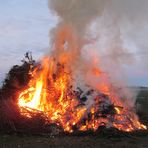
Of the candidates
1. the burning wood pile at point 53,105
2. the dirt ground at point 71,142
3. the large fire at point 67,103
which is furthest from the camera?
the large fire at point 67,103

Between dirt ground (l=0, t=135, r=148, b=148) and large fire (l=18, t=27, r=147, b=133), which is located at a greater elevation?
large fire (l=18, t=27, r=147, b=133)

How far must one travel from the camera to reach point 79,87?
23.0 meters

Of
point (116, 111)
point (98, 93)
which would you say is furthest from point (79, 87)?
point (116, 111)

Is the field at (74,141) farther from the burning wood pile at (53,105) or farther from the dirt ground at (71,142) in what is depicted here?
the burning wood pile at (53,105)

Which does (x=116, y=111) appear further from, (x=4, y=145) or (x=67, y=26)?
(x=4, y=145)

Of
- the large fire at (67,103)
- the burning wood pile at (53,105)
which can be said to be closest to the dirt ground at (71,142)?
the burning wood pile at (53,105)

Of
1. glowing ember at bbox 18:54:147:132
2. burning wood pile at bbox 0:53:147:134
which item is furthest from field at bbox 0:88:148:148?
glowing ember at bbox 18:54:147:132

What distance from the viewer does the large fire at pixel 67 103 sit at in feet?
69.3

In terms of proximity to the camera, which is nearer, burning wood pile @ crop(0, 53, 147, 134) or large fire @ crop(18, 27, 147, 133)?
burning wood pile @ crop(0, 53, 147, 134)

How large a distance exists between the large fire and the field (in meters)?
1.49

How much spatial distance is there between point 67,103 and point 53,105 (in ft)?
2.47

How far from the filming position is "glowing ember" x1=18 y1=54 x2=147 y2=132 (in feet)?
69.3

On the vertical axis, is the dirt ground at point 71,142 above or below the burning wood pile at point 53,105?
below

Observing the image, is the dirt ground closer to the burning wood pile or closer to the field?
the field
